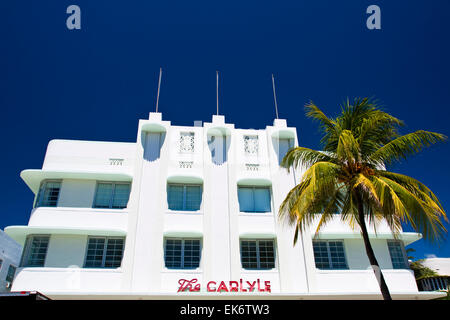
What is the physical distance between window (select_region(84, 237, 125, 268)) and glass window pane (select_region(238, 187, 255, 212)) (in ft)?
22.6

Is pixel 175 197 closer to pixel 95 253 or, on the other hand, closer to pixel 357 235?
pixel 95 253

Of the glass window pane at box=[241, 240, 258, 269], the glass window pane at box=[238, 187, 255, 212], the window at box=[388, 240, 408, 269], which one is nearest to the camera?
the glass window pane at box=[241, 240, 258, 269]

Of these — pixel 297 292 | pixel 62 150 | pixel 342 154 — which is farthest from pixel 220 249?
pixel 62 150

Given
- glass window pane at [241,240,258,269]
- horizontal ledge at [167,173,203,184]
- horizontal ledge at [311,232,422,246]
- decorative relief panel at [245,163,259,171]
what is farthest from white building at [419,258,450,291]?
horizontal ledge at [167,173,203,184]

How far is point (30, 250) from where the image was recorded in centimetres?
1705

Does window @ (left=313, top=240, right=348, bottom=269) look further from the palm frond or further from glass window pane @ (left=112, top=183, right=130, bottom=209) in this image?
glass window pane @ (left=112, top=183, right=130, bottom=209)

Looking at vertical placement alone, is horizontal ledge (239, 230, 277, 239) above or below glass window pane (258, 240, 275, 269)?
above

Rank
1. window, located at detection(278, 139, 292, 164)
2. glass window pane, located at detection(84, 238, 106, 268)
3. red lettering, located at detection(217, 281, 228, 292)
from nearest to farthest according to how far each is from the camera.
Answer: red lettering, located at detection(217, 281, 228, 292) → glass window pane, located at detection(84, 238, 106, 268) → window, located at detection(278, 139, 292, 164)

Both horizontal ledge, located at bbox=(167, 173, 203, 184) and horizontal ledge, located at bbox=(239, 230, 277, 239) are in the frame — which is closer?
horizontal ledge, located at bbox=(239, 230, 277, 239)

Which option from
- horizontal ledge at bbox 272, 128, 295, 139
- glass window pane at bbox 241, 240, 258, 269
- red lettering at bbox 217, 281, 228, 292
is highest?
horizontal ledge at bbox 272, 128, 295, 139

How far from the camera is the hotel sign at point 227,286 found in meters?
16.3

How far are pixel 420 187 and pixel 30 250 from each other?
60.0 ft

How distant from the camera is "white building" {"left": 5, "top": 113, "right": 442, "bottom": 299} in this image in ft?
54.6
